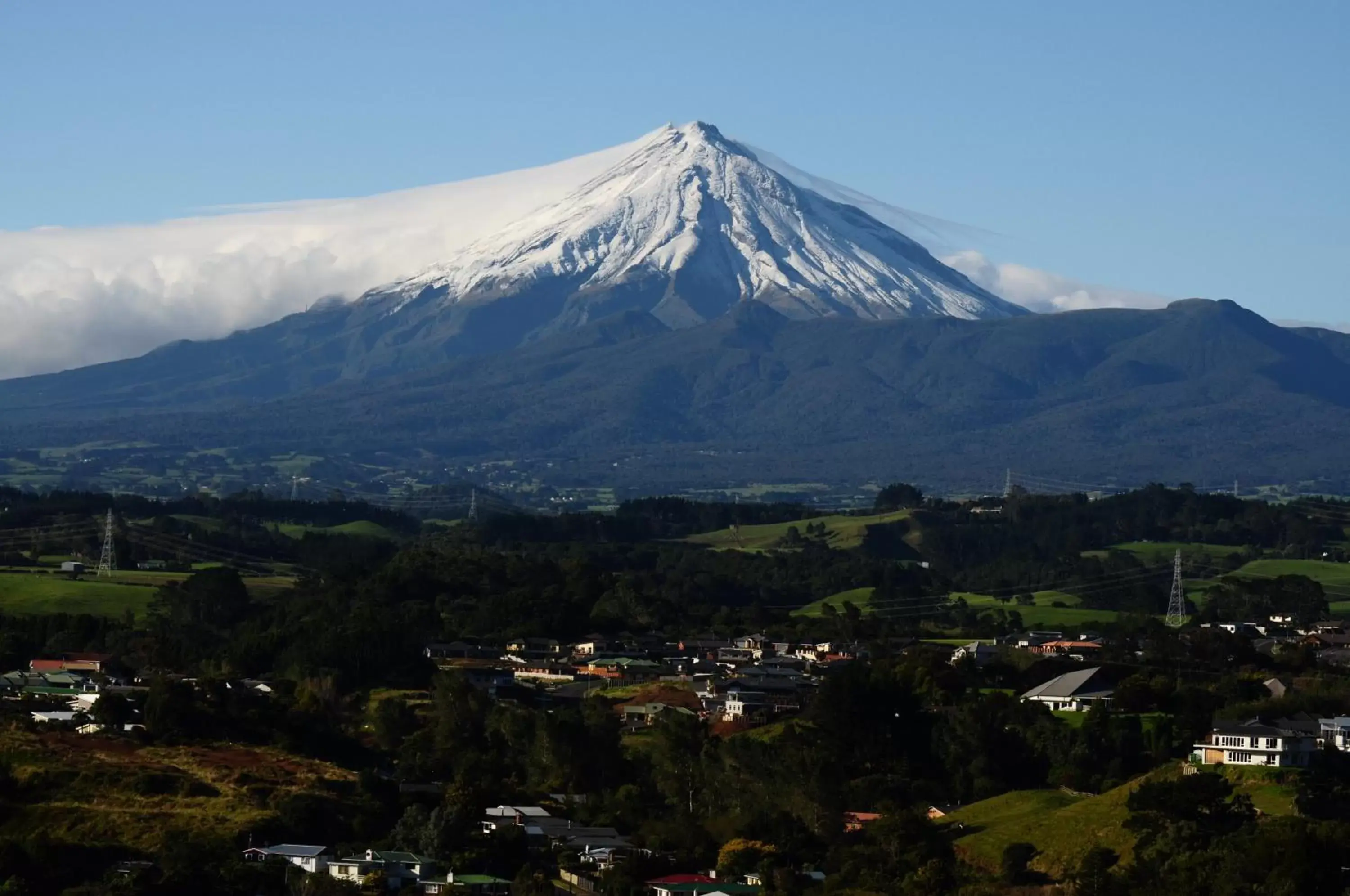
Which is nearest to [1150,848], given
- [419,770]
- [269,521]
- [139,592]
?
[419,770]

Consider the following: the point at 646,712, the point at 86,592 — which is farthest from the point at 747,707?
the point at 86,592

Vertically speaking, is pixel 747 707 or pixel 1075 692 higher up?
pixel 1075 692

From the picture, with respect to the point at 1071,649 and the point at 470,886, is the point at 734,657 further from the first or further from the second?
the point at 470,886

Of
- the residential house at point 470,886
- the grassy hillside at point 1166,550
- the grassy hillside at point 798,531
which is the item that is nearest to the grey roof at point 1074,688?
the residential house at point 470,886

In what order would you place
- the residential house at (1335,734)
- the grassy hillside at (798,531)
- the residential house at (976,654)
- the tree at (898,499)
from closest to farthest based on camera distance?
the residential house at (1335,734) → the residential house at (976,654) → the grassy hillside at (798,531) → the tree at (898,499)

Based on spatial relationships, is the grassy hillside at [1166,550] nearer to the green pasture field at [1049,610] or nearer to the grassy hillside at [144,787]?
the green pasture field at [1049,610]

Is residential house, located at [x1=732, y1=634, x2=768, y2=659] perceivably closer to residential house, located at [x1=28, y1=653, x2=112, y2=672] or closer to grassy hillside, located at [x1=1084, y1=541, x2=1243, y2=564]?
residential house, located at [x1=28, y1=653, x2=112, y2=672]

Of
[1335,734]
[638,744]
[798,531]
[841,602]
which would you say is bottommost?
[841,602]

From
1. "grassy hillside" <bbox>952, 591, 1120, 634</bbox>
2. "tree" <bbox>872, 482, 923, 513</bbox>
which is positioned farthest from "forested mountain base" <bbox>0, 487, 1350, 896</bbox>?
"tree" <bbox>872, 482, 923, 513</bbox>
